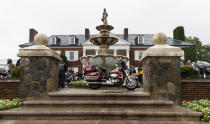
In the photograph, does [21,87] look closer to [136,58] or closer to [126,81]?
[126,81]

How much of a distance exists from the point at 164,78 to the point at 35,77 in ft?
12.8

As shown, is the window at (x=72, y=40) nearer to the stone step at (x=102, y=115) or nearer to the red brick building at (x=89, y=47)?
the red brick building at (x=89, y=47)

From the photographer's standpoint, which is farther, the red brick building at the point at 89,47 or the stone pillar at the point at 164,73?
the red brick building at the point at 89,47

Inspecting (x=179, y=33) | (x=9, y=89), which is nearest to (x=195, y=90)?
(x=9, y=89)

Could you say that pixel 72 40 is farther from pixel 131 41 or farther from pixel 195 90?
pixel 195 90

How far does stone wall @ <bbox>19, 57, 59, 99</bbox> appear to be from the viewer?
5.17 meters

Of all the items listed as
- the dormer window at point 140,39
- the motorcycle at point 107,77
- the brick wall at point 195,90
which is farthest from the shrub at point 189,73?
the dormer window at point 140,39

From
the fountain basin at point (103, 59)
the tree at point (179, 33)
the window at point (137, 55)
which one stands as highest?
the tree at point (179, 33)

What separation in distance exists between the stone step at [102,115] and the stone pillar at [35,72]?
3.39ft

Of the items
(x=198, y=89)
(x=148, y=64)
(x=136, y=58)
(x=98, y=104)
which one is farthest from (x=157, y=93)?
(x=136, y=58)

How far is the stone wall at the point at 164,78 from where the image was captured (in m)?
5.02

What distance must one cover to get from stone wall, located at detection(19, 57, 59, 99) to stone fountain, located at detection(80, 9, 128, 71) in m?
3.59

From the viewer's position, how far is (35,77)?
525cm

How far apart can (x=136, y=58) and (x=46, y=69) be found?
109 ft
